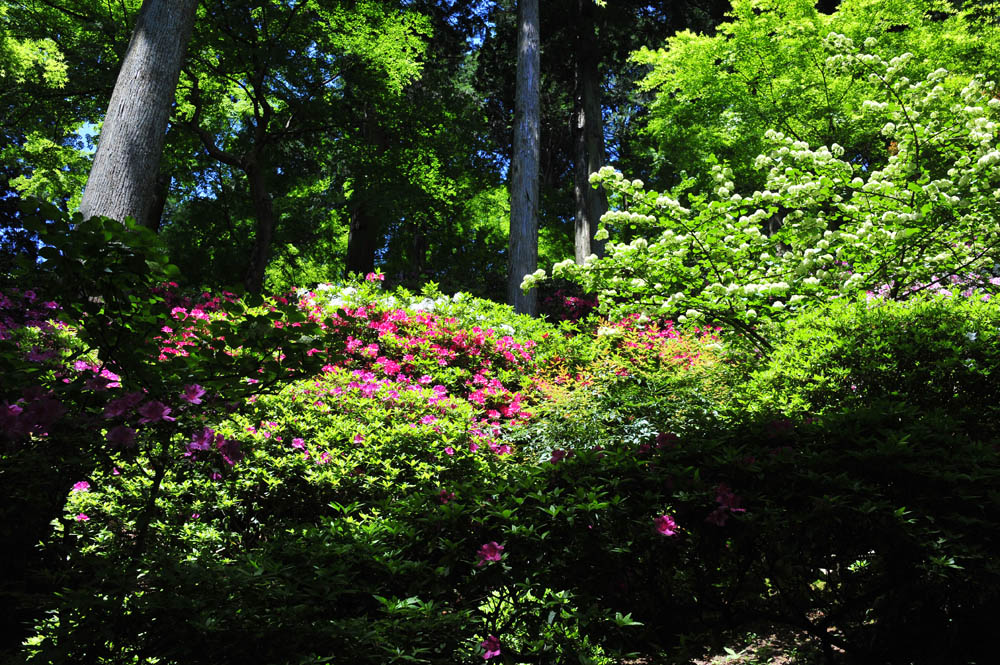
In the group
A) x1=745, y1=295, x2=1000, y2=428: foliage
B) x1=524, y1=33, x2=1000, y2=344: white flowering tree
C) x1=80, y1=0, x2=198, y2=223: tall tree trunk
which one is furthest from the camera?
x1=80, y1=0, x2=198, y2=223: tall tree trunk

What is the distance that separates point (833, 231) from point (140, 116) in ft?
20.3

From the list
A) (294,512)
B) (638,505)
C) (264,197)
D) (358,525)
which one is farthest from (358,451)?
(264,197)

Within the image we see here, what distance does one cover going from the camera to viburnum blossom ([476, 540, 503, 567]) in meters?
1.99

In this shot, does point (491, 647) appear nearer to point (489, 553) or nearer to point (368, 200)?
point (489, 553)

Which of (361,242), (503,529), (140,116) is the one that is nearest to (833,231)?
(503,529)

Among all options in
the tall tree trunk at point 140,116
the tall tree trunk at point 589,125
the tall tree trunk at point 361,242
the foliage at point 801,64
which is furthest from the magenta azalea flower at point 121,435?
the tall tree trunk at point 589,125

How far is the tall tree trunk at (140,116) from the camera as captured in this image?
5137 mm

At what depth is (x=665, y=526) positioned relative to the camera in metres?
2.07

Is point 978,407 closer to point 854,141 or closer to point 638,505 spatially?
point 638,505

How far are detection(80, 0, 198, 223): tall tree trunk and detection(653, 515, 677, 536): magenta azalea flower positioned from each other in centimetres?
503

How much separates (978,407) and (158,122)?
6477mm

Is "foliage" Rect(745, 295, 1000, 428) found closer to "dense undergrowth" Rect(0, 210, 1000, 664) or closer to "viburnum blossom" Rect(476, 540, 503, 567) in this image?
"dense undergrowth" Rect(0, 210, 1000, 664)

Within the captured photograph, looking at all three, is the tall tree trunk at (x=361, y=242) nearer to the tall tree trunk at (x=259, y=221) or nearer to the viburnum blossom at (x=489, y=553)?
the tall tree trunk at (x=259, y=221)

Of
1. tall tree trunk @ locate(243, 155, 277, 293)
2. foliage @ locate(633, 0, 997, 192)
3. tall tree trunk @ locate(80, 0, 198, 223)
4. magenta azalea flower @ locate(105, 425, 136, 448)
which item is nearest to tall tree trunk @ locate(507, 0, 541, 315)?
foliage @ locate(633, 0, 997, 192)
